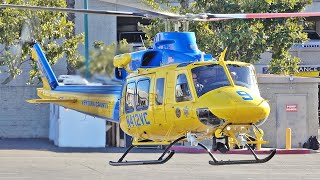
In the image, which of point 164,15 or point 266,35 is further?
point 266,35

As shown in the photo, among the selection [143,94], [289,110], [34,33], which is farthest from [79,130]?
[143,94]

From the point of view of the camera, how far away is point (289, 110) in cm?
3509

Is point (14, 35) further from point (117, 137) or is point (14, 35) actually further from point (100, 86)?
point (100, 86)

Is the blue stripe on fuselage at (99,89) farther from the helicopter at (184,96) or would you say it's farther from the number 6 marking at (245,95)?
the number 6 marking at (245,95)

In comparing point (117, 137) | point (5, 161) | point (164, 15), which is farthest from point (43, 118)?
point (164, 15)

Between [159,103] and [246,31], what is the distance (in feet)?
56.1

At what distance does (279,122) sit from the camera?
34.9 meters

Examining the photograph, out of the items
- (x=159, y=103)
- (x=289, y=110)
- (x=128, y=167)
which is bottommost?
(x=128, y=167)

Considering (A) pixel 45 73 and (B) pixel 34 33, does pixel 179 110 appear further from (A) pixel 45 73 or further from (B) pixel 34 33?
(B) pixel 34 33

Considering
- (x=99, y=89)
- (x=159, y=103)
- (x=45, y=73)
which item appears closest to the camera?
(x=159, y=103)

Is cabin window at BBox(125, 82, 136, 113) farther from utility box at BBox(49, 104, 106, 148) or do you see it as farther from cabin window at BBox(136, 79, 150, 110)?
utility box at BBox(49, 104, 106, 148)

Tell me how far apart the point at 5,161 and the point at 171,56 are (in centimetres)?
1210

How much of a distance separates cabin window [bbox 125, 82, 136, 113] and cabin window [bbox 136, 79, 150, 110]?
0.21 metres

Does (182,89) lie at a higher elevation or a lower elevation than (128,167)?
higher
